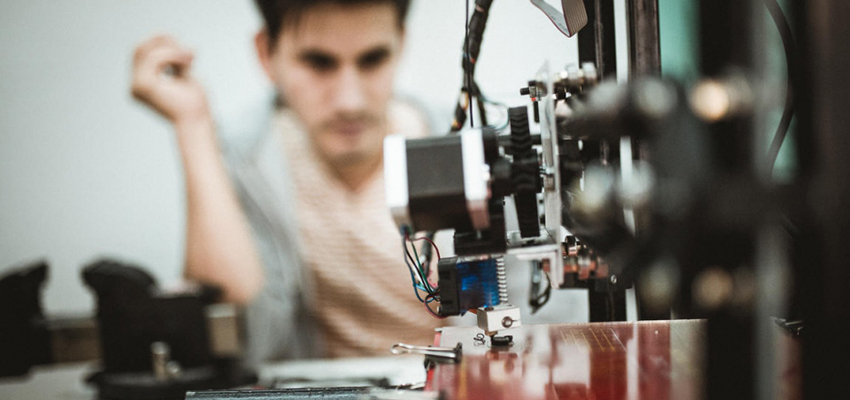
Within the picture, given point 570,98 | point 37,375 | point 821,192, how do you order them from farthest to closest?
point 37,375
point 570,98
point 821,192

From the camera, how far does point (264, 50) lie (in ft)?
7.77

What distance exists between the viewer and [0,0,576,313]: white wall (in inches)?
Result: 93.4

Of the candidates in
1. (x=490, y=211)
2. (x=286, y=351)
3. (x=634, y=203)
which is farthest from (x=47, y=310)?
(x=634, y=203)

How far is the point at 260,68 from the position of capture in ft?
7.78

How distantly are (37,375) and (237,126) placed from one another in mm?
1262

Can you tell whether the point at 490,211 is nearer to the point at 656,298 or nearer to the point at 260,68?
the point at 656,298

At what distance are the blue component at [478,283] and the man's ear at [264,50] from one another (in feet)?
5.45

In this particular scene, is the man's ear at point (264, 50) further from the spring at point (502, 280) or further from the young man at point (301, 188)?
the spring at point (502, 280)

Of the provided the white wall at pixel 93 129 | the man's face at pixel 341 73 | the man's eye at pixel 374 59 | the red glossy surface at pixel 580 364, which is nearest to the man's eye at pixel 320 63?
the man's face at pixel 341 73

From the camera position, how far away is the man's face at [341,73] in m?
2.30

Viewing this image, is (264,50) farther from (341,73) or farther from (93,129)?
(93,129)

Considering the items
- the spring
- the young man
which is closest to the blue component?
Answer: the spring

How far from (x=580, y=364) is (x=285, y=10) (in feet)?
6.20

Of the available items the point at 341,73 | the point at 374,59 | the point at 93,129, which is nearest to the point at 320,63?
the point at 341,73
